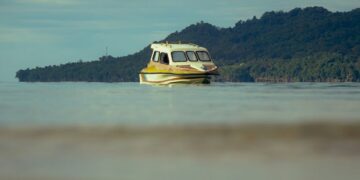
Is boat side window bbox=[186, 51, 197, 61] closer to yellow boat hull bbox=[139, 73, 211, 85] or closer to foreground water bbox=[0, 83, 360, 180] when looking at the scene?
yellow boat hull bbox=[139, 73, 211, 85]

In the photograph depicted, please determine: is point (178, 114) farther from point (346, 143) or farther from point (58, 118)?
point (346, 143)

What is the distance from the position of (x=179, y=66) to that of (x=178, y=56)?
9.70 feet

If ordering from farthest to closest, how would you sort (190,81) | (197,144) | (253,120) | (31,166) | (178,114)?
(190,81) < (178,114) < (253,120) < (197,144) < (31,166)

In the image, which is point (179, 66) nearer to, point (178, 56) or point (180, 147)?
point (178, 56)

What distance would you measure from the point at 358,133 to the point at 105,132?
5.18 meters

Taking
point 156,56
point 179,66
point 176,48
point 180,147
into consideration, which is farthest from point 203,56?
point 180,147

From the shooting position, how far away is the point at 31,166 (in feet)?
37.3

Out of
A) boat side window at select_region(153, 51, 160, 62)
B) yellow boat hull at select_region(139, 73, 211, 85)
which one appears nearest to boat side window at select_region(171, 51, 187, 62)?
yellow boat hull at select_region(139, 73, 211, 85)

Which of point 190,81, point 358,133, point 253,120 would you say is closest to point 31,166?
point 358,133

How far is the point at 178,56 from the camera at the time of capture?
219 feet

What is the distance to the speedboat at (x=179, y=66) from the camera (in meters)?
62.6

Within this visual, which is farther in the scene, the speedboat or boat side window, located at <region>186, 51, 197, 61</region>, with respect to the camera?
boat side window, located at <region>186, 51, 197, 61</region>

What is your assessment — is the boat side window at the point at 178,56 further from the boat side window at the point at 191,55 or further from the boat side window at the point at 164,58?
the boat side window at the point at 164,58

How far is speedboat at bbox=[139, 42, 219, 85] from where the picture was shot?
6262cm
